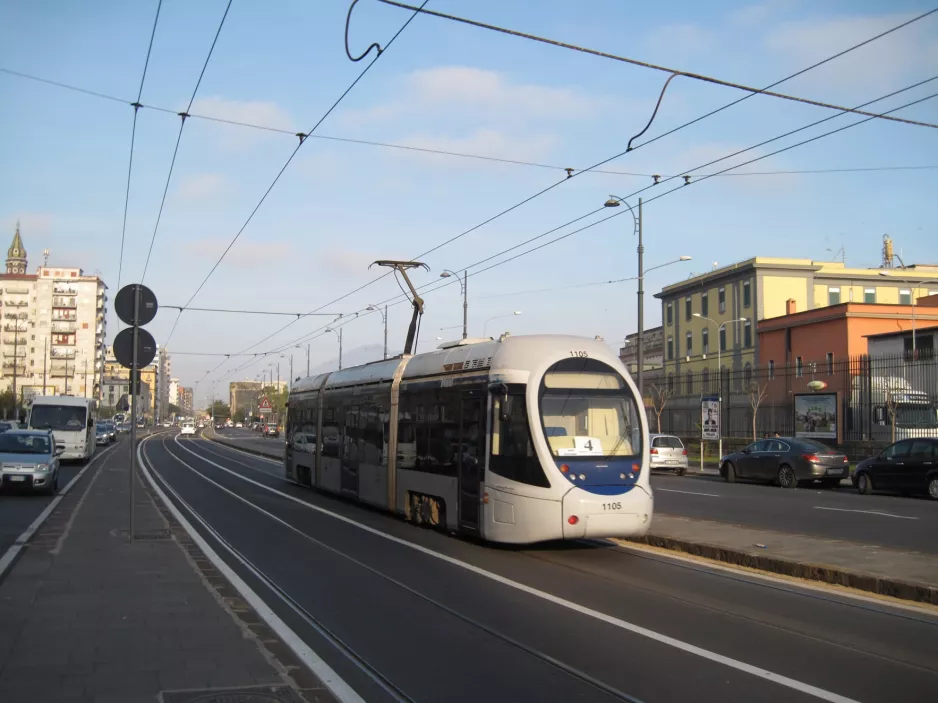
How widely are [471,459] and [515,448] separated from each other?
3.84 ft

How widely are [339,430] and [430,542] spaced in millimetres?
7957

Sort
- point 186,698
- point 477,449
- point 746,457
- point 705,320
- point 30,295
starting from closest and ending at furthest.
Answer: point 186,698, point 477,449, point 746,457, point 705,320, point 30,295

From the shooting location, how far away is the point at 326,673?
654 centimetres

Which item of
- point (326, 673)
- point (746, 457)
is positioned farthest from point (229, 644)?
point (746, 457)

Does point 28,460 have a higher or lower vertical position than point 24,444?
lower

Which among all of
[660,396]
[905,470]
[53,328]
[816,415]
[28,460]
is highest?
[53,328]

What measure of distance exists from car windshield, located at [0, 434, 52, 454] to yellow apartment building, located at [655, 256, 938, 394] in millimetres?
45018

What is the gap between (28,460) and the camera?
2094 centimetres

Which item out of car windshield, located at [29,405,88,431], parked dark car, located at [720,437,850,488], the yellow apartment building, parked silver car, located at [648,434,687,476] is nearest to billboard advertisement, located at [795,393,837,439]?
parked silver car, located at [648,434,687,476]

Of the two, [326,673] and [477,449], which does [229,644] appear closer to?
[326,673]

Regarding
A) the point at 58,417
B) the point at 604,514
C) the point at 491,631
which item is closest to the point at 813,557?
the point at 604,514

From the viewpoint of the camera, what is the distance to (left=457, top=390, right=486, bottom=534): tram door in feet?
43.1

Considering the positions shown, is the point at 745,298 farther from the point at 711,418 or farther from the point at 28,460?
the point at 28,460

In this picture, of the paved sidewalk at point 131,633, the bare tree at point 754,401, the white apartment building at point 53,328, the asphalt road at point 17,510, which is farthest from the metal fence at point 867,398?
the white apartment building at point 53,328
